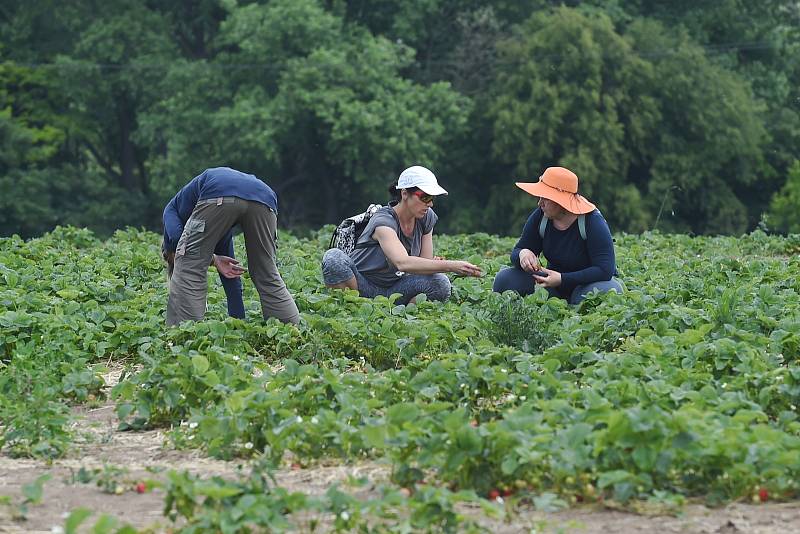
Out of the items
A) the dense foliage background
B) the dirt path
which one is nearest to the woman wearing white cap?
the dirt path

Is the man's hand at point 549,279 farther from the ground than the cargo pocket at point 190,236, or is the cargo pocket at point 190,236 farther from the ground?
the cargo pocket at point 190,236

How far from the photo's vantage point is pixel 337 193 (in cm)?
3841

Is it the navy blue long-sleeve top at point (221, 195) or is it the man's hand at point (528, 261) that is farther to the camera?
the man's hand at point (528, 261)

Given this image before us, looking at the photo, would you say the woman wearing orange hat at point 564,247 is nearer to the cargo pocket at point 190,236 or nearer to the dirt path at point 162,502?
the cargo pocket at point 190,236

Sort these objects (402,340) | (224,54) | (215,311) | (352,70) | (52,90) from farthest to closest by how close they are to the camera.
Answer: (52,90)
(224,54)
(352,70)
(215,311)
(402,340)

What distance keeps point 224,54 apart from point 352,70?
4186 millimetres

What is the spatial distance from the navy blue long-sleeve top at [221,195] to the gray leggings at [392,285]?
35.5 inches

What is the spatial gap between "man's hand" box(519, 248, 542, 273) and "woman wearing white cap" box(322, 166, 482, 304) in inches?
19.4

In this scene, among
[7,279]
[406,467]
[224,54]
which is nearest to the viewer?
[406,467]

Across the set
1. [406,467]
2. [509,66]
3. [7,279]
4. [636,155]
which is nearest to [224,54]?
[509,66]

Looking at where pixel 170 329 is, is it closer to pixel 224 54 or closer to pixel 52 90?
pixel 224 54

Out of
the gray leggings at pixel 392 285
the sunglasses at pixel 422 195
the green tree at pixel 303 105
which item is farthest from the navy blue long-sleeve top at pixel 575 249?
the green tree at pixel 303 105

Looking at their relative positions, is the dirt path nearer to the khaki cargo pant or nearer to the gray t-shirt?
the khaki cargo pant

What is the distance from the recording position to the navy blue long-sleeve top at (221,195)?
25.6ft
